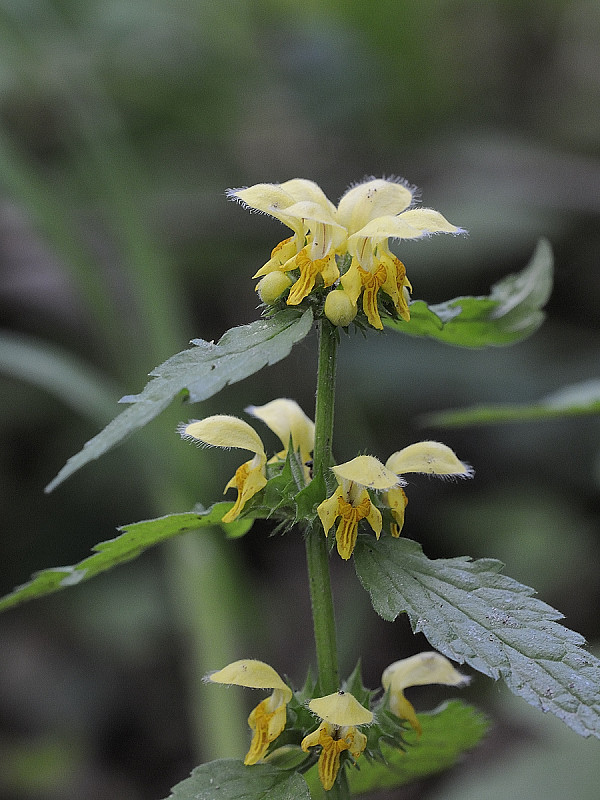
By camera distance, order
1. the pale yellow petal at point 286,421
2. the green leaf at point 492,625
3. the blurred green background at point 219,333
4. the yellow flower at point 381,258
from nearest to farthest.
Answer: the green leaf at point 492,625 < the yellow flower at point 381,258 < the pale yellow petal at point 286,421 < the blurred green background at point 219,333

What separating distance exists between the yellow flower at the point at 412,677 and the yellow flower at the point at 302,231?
53 cm

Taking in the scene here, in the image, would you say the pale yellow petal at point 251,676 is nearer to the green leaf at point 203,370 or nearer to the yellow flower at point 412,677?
the yellow flower at point 412,677

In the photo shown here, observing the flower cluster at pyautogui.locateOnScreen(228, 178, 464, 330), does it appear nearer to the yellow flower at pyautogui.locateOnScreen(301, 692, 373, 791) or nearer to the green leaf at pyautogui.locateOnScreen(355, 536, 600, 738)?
the green leaf at pyautogui.locateOnScreen(355, 536, 600, 738)

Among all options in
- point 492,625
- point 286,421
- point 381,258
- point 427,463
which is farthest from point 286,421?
point 492,625

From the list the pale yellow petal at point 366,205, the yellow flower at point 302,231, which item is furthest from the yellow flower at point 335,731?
the pale yellow petal at point 366,205

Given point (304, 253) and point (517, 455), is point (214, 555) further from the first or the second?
point (304, 253)

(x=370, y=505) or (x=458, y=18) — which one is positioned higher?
(x=458, y=18)

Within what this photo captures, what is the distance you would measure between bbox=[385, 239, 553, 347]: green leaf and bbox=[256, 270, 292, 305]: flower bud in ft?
0.60

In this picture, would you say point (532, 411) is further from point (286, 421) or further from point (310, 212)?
point (310, 212)

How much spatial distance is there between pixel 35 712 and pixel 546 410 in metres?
2.48

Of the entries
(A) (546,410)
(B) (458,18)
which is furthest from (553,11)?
(A) (546,410)

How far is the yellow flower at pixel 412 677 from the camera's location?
109 centimetres

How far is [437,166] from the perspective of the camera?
4977mm

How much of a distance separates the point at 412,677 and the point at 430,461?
31 cm
